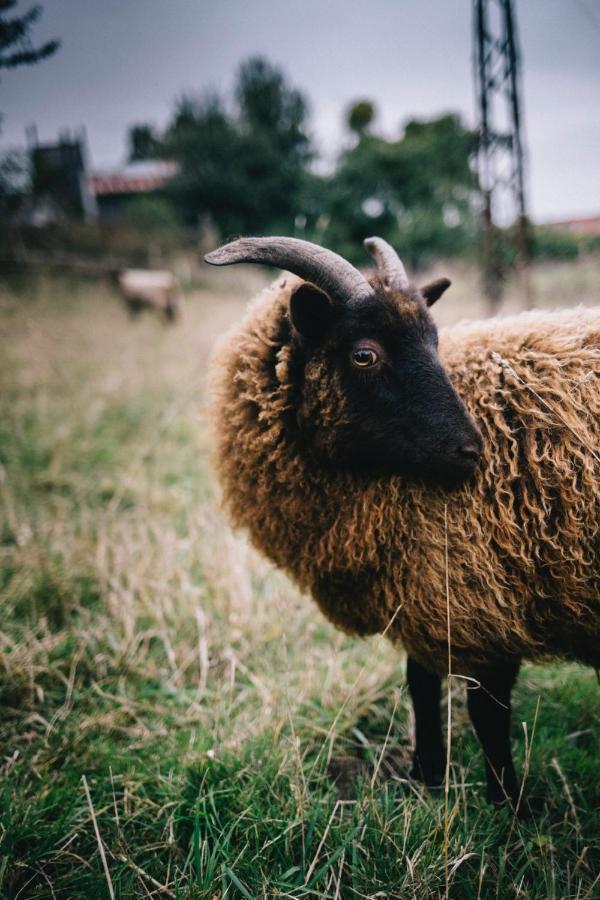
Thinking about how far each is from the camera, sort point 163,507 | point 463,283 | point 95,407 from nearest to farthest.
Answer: point 163,507 → point 95,407 → point 463,283

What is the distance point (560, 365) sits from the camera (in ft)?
6.60

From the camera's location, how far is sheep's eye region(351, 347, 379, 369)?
6.63 feet

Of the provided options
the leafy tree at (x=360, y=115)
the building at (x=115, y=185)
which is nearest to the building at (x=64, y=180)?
the building at (x=115, y=185)

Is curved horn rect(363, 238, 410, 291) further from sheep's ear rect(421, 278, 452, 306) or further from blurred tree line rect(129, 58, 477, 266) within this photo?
blurred tree line rect(129, 58, 477, 266)

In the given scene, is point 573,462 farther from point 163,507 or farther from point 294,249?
point 163,507

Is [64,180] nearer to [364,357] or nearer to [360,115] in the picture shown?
[364,357]

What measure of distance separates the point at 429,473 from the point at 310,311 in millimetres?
850

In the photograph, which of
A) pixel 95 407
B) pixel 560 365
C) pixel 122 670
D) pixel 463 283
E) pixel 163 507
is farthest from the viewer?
pixel 463 283

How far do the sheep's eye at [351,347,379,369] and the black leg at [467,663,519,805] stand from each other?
138 cm

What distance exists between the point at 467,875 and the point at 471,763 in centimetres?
56

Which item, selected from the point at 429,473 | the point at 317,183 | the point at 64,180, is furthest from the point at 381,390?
the point at 317,183

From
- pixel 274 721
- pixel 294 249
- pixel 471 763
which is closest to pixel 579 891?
pixel 471 763

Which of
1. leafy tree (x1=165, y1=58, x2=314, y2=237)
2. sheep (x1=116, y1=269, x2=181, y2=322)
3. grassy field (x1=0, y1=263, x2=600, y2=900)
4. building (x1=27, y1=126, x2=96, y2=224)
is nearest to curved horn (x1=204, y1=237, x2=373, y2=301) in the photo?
grassy field (x1=0, y1=263, x2=600, y2=900)

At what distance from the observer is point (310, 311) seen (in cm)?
205
